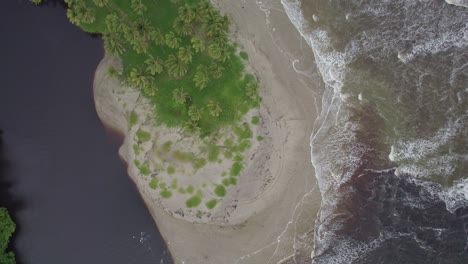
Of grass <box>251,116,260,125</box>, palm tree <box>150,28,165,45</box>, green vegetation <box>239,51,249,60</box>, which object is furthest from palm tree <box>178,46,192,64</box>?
grass <box>251,116,260,125</box>

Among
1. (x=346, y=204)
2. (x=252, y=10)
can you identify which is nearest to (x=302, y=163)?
(x=346, y=204)

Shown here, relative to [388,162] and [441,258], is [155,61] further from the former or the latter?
[441,258]

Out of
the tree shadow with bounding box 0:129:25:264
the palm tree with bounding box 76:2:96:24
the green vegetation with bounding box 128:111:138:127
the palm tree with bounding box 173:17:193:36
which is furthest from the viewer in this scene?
the tree shadow with bounding box 0:129:25:264

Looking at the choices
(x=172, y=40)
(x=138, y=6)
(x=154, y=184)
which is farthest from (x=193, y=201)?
(x=138, y=6)

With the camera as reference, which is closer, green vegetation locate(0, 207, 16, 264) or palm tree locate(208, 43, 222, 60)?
palm tree locate(208, 43, 222, 60)

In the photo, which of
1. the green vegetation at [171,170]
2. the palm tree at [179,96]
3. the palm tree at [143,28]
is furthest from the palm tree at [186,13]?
the green vegetation at [171,170]

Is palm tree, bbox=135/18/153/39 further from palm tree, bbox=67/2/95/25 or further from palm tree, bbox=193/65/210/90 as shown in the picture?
palm tree, bbox=193/65/210/90

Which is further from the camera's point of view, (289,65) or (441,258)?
(289,65)
